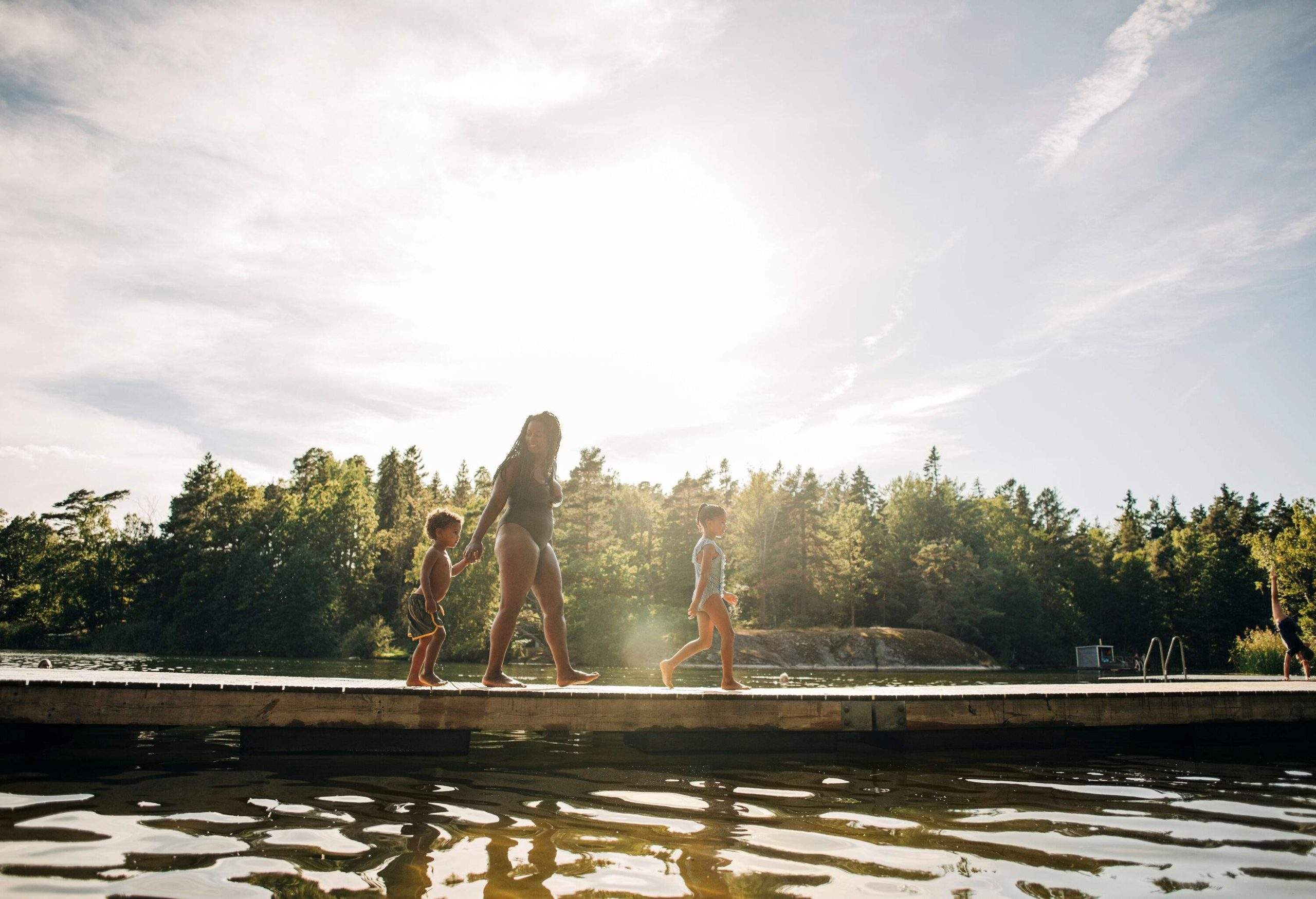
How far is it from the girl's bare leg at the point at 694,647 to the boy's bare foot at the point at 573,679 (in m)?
0.76

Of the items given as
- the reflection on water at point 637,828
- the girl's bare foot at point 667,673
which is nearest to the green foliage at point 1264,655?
the reflection on water at point 637,828

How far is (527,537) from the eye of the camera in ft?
23.4

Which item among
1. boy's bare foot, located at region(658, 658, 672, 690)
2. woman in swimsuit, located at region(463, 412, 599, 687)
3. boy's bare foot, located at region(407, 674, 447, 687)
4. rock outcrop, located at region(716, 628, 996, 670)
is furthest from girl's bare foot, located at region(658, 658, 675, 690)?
rock outcrop, located at region(716, 628, 996, 670)

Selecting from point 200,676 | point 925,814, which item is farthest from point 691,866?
point 200,676

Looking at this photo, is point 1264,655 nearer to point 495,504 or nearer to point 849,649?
point 849,649

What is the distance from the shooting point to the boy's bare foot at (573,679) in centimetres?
749

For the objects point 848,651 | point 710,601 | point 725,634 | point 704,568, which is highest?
point 704,568

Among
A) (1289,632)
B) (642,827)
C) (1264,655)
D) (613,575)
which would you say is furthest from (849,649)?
(642,827)

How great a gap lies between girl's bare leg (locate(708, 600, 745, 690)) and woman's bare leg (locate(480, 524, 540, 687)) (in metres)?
1.93

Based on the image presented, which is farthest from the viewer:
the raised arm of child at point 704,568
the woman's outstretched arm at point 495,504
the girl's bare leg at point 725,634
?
the raised arm of child at point 704,568

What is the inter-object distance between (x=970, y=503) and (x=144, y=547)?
84749 mm

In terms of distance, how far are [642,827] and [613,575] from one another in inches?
2041

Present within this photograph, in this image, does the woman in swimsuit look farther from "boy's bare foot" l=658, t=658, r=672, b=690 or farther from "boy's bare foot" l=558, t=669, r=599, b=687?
"boy's bare foot" l=658, t=658, r=672, b=690

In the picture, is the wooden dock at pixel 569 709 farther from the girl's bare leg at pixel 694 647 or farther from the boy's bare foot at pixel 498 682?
the girl's bare leg at pixel 694 647
